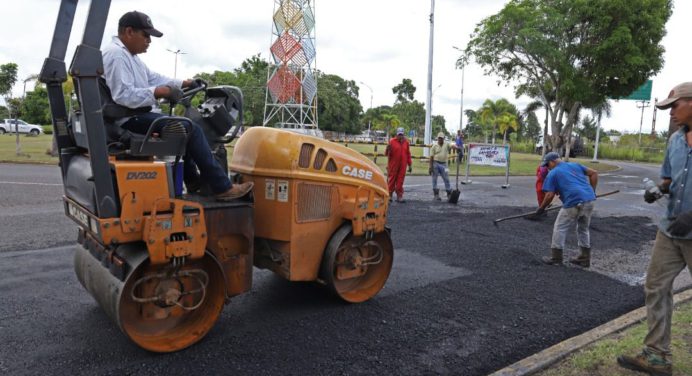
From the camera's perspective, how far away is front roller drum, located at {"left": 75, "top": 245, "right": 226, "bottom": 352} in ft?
10.1

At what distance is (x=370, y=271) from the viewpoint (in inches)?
181

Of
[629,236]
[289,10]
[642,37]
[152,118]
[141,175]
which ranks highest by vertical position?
[289,10]

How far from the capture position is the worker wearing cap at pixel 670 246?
3.23m

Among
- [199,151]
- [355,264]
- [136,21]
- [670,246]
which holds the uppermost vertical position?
[136,21]

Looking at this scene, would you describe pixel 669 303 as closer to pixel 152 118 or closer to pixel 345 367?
pixel 345 367

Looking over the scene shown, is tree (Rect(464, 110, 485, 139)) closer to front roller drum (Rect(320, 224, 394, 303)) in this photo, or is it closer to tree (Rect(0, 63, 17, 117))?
tree (Rect(0, 63, 17, 117))

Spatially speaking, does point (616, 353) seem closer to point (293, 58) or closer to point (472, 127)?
point (293, 58)

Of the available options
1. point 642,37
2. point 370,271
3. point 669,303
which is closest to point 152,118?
point 370,271

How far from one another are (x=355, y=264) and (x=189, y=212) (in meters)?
1.66

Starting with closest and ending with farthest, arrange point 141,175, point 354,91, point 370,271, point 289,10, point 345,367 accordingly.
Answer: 1. point 141,175
2. point 345,367
3. point 370,271
4. point 289,10
5. point 354,91

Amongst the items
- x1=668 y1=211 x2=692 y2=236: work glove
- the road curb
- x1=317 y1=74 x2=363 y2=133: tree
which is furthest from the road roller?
x1=317 y1=74 x2=363 y2=133: tree

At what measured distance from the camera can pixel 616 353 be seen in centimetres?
350

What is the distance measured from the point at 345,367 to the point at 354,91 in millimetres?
75578

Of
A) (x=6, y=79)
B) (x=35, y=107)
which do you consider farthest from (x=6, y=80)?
(x=35, y=107)
